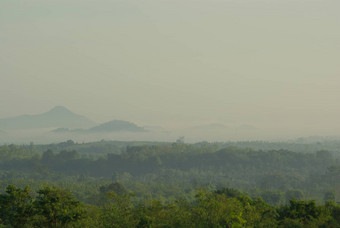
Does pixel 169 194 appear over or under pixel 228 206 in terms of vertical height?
under

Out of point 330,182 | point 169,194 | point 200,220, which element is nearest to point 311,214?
point 200,220

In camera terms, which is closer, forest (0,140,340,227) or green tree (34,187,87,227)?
green tree (34,187,87,227)

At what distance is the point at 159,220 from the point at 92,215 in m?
6.11

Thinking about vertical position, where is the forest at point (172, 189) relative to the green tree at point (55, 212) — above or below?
below

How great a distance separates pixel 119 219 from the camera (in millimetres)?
31875

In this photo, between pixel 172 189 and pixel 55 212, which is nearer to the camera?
pixel 55 212

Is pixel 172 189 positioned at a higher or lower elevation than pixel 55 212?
lower

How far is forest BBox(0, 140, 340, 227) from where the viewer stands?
3119cm

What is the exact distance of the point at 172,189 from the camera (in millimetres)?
104375

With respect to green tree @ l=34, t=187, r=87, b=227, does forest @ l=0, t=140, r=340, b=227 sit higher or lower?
lower

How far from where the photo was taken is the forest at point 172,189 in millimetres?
31188

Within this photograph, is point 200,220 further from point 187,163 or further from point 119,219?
point 187,163

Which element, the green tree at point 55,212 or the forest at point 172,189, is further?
the forest at point 172,189

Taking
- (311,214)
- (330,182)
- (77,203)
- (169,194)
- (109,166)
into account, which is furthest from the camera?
(109,166)
